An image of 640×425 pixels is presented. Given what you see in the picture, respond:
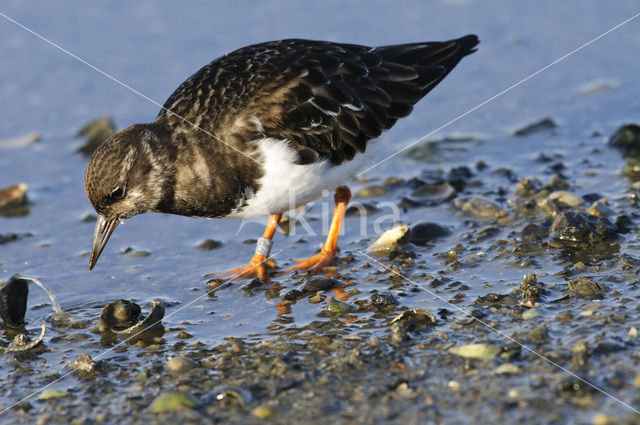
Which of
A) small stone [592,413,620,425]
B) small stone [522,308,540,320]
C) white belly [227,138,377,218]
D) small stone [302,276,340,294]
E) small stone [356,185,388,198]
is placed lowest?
small stone [592,413,620,425]

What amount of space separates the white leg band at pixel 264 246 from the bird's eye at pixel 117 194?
39.6 inches

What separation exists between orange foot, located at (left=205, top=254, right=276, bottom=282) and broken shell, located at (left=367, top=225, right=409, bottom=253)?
0.69 m

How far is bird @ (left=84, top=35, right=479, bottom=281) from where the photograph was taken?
445 cm

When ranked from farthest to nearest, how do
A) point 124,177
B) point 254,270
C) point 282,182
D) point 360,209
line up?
point 360,209
point 254,270
point 282,182
point 124,177

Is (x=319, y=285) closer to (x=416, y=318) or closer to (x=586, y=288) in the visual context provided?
(x=416, y=318)

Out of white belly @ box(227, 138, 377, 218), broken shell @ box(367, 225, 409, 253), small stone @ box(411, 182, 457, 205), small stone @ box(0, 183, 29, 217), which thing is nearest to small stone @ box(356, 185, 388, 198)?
small stone @ box(411, 182, 457, 205)

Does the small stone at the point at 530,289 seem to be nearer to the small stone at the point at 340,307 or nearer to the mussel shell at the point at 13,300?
the small stone at the point at 340,307

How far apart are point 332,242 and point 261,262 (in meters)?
0.48

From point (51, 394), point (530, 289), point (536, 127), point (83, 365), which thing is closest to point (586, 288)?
point (530, 289)

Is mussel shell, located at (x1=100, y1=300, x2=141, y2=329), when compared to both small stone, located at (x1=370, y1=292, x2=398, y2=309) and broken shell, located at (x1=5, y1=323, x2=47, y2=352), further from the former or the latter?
small stone, located at (x1=370, y1=292, x2=398, y2=309)

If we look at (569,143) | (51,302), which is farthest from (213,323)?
(569,143)

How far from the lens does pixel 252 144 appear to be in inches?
176

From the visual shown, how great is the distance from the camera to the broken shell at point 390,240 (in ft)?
16.0

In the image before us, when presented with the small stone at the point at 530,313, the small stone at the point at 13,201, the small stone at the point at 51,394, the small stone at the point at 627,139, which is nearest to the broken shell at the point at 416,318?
the small stone at the point at 530,313
